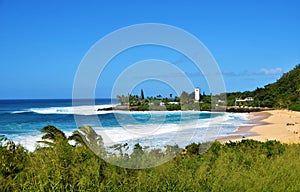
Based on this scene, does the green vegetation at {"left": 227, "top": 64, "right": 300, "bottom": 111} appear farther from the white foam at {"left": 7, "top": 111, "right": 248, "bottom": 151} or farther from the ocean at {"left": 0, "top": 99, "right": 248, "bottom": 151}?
the white foam at {"left": 7, "top": 111, "right": 248, "bottom": 151}

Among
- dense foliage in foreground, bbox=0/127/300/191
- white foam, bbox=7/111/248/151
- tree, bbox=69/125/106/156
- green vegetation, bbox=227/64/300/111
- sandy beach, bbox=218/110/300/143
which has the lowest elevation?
sandy beach, bbox=218/110/300/143

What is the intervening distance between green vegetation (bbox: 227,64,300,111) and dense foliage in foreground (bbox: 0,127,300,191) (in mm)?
77124

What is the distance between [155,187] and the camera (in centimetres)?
428

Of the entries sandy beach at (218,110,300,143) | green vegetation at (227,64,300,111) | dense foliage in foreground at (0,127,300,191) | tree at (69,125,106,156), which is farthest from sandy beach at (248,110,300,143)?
green vegetation at (227,64,300,111)

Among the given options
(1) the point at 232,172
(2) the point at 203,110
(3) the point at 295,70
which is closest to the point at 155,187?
(1) the point at 232,172

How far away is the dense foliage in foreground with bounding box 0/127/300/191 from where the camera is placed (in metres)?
4.11

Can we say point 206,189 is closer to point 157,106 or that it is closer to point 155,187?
point 155,187

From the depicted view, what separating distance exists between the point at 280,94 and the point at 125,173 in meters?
104

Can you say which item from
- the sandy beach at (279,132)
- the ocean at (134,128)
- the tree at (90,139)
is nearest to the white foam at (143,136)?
the ocean at (134,128)

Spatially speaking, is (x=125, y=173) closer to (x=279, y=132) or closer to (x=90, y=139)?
(x=90, y=139)

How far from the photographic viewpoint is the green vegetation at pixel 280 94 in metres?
89.6

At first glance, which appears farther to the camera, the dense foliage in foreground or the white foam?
the white foam

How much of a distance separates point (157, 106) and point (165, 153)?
18.5m

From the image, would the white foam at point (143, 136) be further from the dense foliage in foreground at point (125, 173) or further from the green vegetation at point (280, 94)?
the green vegetation at point (280, 94)
